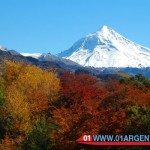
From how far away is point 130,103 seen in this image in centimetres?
6619

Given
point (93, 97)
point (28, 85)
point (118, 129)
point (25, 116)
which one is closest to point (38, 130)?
point (118, 129)

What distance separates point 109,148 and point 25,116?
96.5 feet

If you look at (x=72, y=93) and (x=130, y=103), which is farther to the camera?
(x=72, y=93)

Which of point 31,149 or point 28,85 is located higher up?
point 28,85

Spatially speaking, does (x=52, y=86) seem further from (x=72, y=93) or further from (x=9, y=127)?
(x=9, y=127)

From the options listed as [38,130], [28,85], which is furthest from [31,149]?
[28,85]

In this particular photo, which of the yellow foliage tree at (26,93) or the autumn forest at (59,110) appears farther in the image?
the yellow foliage tree at (26,93)

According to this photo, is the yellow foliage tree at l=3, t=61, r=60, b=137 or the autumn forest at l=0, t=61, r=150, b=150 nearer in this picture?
the autumn forest at l=0, t=61, r=150, b=150

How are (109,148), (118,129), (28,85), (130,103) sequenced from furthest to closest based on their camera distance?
(28,85)
(130,103)
(118,129)
(109,148)

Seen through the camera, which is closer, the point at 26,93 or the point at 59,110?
the point at 59,110

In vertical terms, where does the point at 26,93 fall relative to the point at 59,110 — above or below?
above

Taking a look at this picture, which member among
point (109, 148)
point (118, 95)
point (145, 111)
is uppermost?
point (118, 95)

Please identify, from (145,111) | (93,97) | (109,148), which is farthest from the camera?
(93,97)

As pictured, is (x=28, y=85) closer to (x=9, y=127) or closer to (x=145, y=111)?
(x=9, y=127)
